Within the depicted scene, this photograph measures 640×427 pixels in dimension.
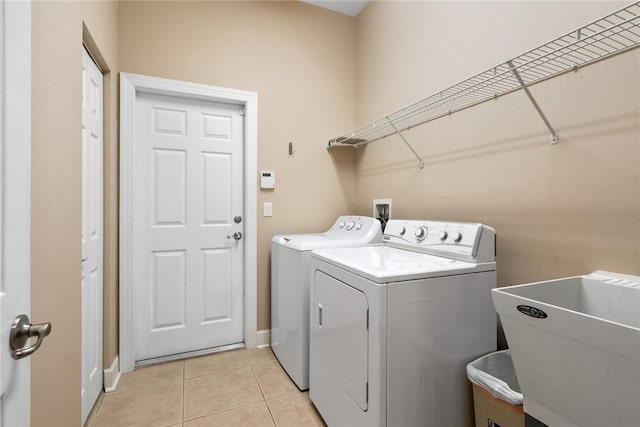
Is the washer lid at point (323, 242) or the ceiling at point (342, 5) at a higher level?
the ceiling at point (342, 5)

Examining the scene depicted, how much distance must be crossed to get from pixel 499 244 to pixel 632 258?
1.63 feet

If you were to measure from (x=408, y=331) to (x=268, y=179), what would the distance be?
5.48ft

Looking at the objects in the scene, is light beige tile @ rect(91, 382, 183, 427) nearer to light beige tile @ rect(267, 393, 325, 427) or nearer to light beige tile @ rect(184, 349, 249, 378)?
light beige tile @ rect(184, 349, 249, 378)

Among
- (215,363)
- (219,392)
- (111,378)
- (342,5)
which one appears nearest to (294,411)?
(219,392)

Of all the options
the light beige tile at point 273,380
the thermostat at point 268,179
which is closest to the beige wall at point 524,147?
the thermostat at point 268,179

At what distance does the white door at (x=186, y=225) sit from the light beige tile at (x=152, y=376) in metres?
0.12

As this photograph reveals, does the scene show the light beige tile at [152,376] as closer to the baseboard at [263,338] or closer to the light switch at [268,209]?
the baseboard at [263,338]

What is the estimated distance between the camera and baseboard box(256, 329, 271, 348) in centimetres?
243

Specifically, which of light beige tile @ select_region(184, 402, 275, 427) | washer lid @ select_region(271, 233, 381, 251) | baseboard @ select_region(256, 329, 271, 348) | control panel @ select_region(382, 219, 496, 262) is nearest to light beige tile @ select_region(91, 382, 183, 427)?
light beige tile @ select_region(184, 402, 275, 427)

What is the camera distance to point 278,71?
2.51 m

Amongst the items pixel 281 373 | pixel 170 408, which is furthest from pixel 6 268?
pixel 281 373

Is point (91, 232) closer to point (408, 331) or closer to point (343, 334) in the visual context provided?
point (343, 334)

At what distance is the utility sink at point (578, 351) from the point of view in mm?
656

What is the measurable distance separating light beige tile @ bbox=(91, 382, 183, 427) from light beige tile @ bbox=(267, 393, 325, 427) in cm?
53
